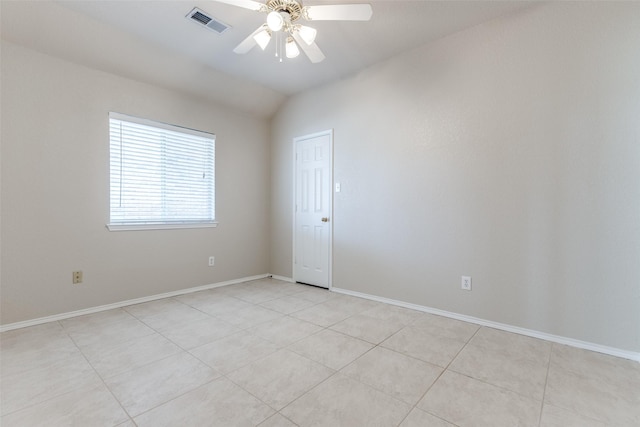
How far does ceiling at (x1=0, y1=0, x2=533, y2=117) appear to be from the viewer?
→ 94.9 inches

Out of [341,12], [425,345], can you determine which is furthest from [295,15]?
[425,345]

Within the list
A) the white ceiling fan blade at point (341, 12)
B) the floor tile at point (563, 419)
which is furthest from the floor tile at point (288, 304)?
the white ceiling fan blade at point (341, 12)

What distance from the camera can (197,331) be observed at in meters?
2.50

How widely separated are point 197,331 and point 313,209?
216 cm

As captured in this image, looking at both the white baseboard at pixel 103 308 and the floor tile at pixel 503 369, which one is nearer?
the floor tile at pixel 503 369

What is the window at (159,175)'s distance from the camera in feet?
Answer: 10.4

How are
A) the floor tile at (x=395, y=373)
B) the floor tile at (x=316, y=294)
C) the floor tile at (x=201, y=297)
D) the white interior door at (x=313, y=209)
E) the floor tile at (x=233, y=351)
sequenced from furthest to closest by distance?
the white interior door at (x=313, y=209) < the floor tile at (x=316, y=294) < the floor tile at (x=201, y=297) < the floor tile at (x=233, y=351) < the floor tile at (x=395, y=373)

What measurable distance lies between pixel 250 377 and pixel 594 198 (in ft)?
9.23

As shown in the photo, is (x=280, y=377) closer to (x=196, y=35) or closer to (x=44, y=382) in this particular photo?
(x=44, y=382)

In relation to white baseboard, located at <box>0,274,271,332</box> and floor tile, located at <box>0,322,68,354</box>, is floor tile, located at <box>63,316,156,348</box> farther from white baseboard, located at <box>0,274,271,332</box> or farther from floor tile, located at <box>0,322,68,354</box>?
white baseboard, located at <box>0,274,271,332</box>

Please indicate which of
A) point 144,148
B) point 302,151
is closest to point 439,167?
point 302,151

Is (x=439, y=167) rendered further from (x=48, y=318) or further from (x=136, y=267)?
(x=48, y=318)

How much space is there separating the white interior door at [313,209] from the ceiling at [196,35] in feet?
3.09

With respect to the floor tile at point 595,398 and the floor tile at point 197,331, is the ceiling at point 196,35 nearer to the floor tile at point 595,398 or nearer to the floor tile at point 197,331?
the floor tile at point 197,331
